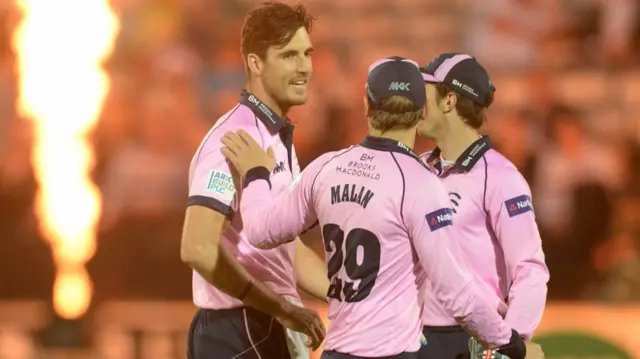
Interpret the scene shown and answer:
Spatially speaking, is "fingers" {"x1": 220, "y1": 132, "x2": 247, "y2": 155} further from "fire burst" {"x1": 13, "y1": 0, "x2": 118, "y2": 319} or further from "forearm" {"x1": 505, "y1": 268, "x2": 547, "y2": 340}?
"fire burst" {"x1": 13, "y1": 0, "x2": 118, "y2": 319}

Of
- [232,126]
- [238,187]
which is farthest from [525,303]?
[232,126]

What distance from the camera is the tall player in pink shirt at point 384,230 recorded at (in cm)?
444

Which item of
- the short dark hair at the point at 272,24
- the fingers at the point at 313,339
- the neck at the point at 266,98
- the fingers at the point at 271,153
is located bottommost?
the fingers at the point at 313,339

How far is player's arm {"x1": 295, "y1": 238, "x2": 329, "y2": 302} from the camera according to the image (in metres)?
5.27

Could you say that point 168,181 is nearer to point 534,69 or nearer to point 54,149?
point 54,149

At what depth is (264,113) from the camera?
4992 millimetres

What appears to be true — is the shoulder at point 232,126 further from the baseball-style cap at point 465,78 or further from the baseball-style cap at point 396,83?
the baseball-style cap at point 465,78

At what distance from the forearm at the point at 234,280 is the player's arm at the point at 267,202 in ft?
0.40

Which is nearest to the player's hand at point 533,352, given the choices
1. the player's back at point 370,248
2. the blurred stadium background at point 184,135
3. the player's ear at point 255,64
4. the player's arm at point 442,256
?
the player's arm at point 442,256

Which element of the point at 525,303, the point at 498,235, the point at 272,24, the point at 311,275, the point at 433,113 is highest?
the point at 272,24

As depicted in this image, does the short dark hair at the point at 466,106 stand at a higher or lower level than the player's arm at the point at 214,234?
higher

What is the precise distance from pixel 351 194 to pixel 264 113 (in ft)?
→ 2.18

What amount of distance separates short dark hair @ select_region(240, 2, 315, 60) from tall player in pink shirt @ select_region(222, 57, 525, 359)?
500 millimetres

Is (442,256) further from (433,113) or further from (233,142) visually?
(433,113)
